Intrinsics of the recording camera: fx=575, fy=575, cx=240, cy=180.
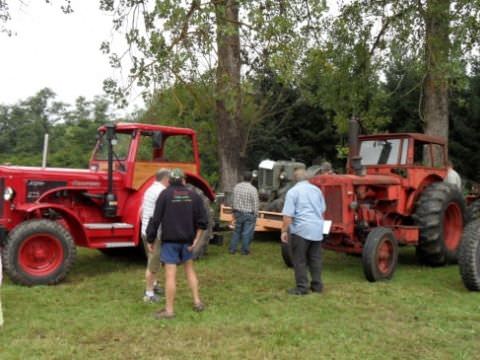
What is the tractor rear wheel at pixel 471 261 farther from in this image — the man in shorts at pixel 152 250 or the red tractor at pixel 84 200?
the red tractor at pixel 84 200

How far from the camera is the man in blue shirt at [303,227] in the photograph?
6.81m

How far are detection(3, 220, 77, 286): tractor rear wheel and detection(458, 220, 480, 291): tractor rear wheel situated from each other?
191 inches

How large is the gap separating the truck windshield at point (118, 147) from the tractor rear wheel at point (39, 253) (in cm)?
176

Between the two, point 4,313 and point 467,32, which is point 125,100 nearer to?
point 4,313

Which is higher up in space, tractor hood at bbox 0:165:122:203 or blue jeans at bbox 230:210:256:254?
tractor hood at bbox 0:165:122:203

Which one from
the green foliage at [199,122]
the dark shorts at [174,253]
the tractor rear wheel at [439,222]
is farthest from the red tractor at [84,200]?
the green foliage at [199,122]

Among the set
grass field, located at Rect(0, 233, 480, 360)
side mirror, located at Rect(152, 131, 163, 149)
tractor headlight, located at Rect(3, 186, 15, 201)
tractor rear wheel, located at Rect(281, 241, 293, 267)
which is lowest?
grass field, located at Rect(0, 233, 480, 360)

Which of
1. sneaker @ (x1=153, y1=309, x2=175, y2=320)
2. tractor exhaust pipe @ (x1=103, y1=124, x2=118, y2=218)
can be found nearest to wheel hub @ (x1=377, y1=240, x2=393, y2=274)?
sneaker @ (x1=153, y1=309, x2=175, y2=320)

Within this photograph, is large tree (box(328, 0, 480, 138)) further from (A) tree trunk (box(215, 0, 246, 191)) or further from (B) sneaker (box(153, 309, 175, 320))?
(B) sneaker (box(153, 309, 175, 320))

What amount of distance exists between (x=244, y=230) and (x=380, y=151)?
2.76 metres

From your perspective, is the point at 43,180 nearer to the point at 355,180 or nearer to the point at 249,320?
the point at 249,320

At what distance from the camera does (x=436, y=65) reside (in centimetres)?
1062

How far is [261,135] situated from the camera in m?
22.7

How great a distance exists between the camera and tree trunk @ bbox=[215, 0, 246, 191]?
10.2 m
